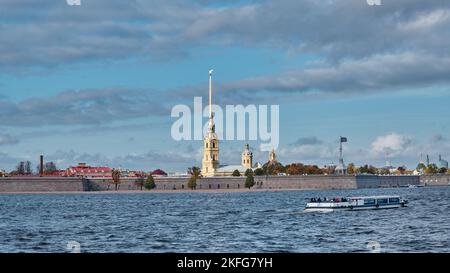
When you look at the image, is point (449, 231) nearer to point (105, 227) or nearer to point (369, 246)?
point (369, 246)

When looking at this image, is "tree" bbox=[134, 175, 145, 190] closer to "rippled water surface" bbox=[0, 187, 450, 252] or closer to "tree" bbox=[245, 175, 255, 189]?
"tree" bbox=[245, 175, 255, 189]

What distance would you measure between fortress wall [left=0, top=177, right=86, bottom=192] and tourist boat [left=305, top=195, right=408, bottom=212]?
116 m

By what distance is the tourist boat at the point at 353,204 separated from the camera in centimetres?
6762

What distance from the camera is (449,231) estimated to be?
40000 millimetres

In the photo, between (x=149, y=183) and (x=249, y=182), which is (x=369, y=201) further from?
(x=249, y=182)

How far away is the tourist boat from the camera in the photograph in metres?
67.6

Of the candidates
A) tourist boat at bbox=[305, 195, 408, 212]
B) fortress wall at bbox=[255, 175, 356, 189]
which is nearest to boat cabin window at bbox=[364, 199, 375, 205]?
tourist boat at bbox=[305, 195, 408, 212]

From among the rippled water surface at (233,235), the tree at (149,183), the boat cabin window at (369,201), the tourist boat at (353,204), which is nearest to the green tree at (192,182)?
the tree at (149,183)

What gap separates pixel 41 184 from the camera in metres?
179

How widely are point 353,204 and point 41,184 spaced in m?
121

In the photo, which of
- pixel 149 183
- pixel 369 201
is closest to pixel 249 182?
pixel 149 183

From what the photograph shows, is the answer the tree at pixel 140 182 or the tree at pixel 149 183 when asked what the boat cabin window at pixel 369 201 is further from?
the tree at pixel 140 182
